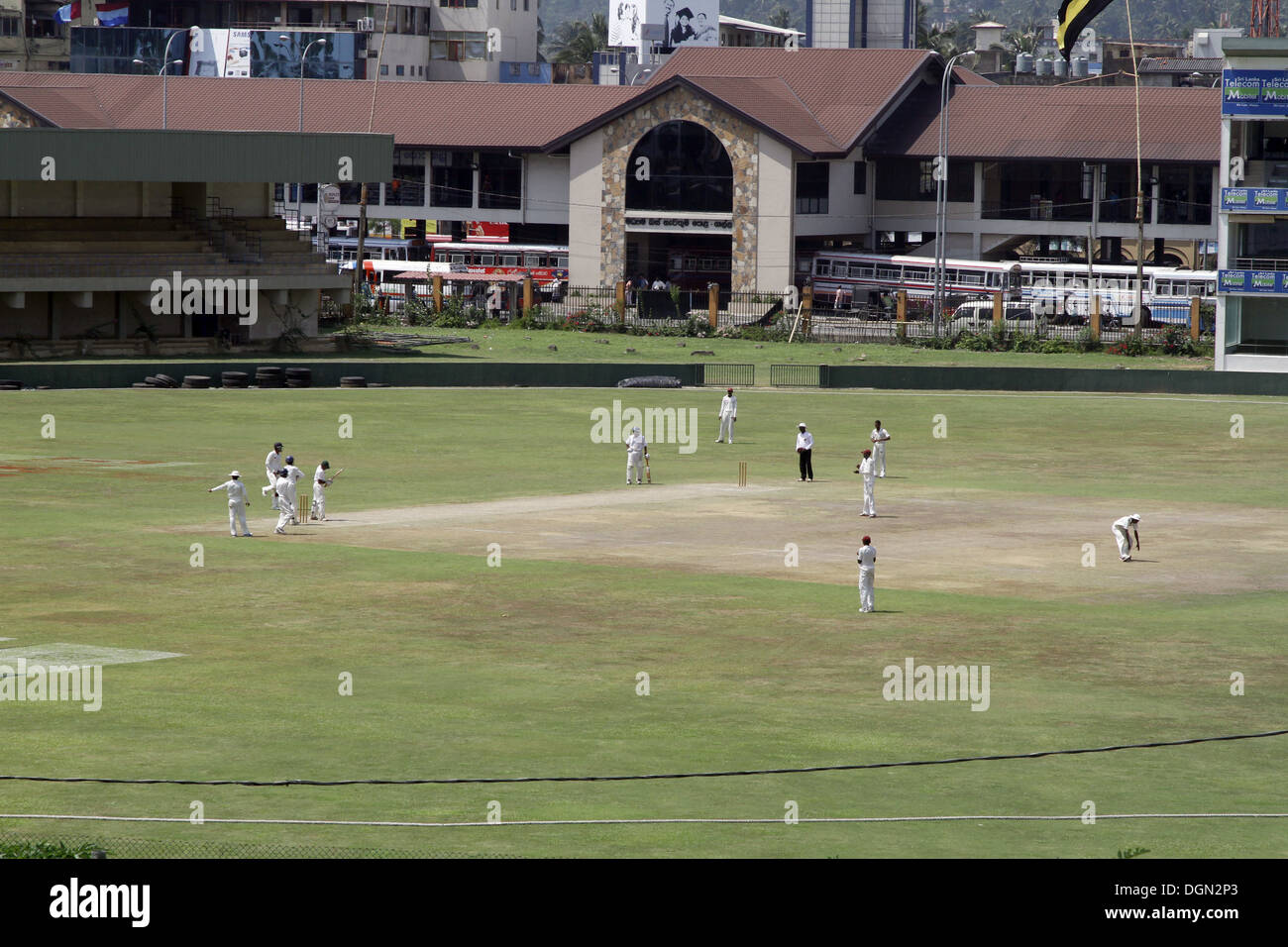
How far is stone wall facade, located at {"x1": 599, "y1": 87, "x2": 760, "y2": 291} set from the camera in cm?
9119

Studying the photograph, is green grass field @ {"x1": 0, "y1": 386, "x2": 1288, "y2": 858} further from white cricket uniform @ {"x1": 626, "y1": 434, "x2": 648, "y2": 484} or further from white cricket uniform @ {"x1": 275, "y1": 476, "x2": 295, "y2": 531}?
white cricket uniform @ {"x1": 626, "y1": 434, "x2": 648, "y2": 484}

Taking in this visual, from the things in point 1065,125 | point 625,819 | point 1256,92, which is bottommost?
point 625,819

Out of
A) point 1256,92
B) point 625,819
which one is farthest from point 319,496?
point 1256,92

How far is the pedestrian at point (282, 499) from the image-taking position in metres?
35.1

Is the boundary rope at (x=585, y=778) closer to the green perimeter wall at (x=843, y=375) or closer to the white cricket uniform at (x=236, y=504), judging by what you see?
the white cricket uniform at (x=236, y=504)

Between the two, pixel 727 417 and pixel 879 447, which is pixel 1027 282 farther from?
pixel 879 447

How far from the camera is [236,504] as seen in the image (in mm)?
34406

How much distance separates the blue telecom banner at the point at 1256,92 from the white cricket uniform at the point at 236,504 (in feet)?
149

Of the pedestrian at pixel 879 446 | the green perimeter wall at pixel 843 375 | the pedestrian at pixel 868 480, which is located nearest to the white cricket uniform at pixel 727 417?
the pedestrian at pixel 879 446

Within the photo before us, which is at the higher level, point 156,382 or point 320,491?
point 156,382

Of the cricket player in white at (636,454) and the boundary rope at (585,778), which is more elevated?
the cricket player in white at (636,454)

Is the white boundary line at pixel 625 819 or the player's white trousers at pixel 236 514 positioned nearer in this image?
the white boundary line at pixel 625 819

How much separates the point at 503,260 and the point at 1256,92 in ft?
143
